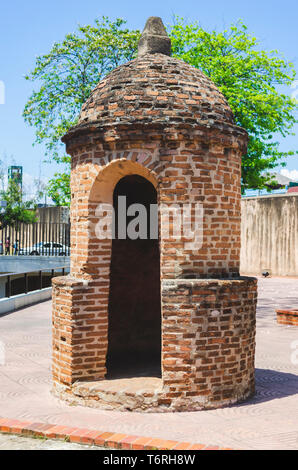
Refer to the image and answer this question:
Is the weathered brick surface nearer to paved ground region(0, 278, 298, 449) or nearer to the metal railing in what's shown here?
paved ground region(0, 278, 298, 449)

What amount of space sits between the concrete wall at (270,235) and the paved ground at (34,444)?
21.9m

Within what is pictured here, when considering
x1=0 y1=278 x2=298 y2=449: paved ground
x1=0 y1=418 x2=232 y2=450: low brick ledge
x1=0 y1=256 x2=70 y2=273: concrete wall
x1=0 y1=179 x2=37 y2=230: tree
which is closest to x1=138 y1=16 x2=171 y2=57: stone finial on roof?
x1=0 y1=278 x2=298 y2=449: paved ground

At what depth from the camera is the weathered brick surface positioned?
6.36 m

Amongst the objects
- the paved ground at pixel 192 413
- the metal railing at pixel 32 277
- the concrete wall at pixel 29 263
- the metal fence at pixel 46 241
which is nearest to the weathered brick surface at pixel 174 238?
the paved ground at pixel 192 413

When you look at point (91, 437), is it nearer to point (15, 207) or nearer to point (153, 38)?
point (153, 38)

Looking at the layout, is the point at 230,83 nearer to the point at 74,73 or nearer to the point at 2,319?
the point at 74,73

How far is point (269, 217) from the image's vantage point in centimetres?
2678

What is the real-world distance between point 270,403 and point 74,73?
643 inches

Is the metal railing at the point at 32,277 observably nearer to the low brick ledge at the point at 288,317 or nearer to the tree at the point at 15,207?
the low brick ledge at the point at 288,317

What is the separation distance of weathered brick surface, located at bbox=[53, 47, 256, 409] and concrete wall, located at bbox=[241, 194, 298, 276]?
19552mm

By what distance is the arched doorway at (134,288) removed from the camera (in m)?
8.64

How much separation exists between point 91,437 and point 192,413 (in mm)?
1470

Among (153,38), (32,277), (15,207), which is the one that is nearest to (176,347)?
(153,38)
